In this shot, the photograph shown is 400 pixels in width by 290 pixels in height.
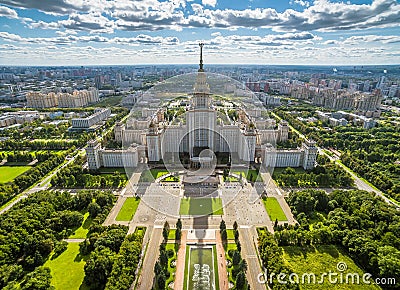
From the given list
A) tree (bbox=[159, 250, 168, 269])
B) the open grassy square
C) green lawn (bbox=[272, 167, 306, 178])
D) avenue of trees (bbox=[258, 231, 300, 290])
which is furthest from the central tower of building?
tree (bbox=[159, 250, 168, 269])

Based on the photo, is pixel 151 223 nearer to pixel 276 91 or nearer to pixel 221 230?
pixel 221 230

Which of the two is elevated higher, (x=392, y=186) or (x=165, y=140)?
(x=165, y=140)

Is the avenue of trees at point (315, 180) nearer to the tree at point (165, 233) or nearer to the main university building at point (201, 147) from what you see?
the main university building at point (201, 147)

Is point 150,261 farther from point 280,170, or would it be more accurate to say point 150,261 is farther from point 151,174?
point 280,170

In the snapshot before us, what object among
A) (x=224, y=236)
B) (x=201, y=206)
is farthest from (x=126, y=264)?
(x=201, y=206)

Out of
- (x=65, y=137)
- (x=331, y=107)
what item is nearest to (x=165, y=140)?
(x=65, y=137)
